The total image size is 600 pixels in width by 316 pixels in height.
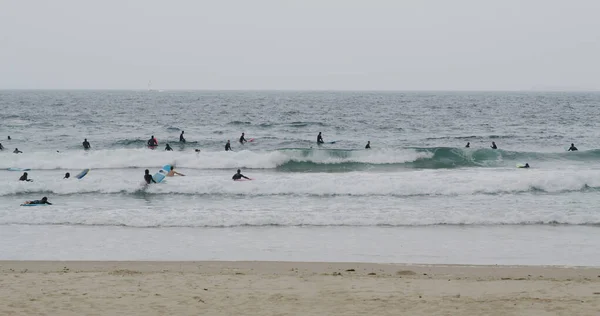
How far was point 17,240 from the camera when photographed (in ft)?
42.3

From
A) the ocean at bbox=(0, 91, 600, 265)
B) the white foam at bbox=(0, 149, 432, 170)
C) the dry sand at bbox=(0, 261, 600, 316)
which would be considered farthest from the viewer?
the white foam at bbox=(0, 149, 432, 170)

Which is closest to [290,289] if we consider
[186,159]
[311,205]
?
[311,205]

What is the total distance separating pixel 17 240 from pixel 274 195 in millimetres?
8393

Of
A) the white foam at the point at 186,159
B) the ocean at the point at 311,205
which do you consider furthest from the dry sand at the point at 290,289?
the white foam at the point at 186,159

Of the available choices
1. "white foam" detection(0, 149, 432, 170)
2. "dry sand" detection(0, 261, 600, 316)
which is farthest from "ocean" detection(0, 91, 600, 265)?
"dry sand" detection(0, 261, 600, 316)

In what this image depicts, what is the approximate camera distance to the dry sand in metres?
7.28

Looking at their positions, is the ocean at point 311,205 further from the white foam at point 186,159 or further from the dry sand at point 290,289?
the dry sand at point 290,289

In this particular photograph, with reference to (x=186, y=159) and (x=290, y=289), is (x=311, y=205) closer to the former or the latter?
(x=290, y=289)

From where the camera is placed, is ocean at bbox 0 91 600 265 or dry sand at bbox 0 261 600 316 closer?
dry sand at bbox 0 261 600 316


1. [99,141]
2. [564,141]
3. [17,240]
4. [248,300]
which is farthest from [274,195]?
[564,141]

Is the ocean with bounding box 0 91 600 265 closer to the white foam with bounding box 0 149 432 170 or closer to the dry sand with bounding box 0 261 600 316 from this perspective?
the white foam with bounding box 0 149 432 170

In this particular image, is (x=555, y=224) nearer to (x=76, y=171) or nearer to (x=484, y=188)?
(x=484, y=188)

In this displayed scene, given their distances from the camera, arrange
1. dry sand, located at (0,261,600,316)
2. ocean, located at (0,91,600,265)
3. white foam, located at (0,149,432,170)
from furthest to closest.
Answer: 1. white foam, located at (0,149,432,170)
2. ocean, located at (0,91,600,265)
3. dry sand, located at (0,261,600,316)

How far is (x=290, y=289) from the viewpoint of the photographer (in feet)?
27.5
